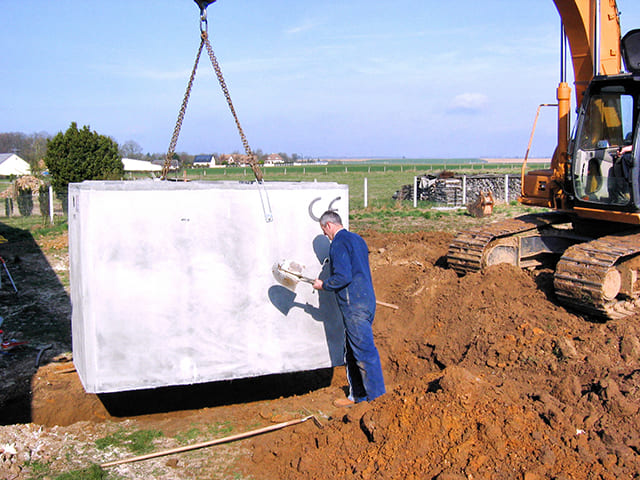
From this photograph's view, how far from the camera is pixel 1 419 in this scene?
5.95 metres

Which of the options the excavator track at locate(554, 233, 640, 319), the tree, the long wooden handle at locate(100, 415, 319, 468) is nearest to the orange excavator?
the excavator track at locate(554, 233, 640, 319)

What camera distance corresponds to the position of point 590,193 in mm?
7836

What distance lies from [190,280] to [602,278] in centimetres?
461

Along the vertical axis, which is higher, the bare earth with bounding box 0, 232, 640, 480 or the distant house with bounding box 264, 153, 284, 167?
the distant house with bounding box 264, 153, 284, 167

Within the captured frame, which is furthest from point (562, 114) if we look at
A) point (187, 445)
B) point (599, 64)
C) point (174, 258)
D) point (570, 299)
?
point (187, 445)

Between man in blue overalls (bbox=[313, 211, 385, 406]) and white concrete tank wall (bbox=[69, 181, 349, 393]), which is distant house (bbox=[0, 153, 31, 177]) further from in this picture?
man in blue overalls (bbox=[313, 211, 385, 406])

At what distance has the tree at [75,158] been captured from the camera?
66.2ft

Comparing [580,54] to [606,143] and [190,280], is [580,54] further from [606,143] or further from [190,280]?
[190,280]

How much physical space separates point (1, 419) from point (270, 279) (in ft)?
10.9

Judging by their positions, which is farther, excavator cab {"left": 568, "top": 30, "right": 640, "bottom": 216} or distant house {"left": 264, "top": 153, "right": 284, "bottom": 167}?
distant house {"left": 264, "top": 153, "right": 284, "bottom": 167}

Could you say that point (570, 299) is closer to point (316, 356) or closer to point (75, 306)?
point (316, 356)

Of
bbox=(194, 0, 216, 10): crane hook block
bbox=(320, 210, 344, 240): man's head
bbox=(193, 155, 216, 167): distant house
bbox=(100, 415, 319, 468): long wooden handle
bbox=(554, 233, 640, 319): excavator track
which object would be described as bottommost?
bbox=(100, 415, 319, 468): long wooden handle

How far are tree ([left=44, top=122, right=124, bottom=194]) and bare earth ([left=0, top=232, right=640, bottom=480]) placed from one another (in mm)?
14106

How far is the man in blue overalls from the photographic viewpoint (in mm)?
5160
